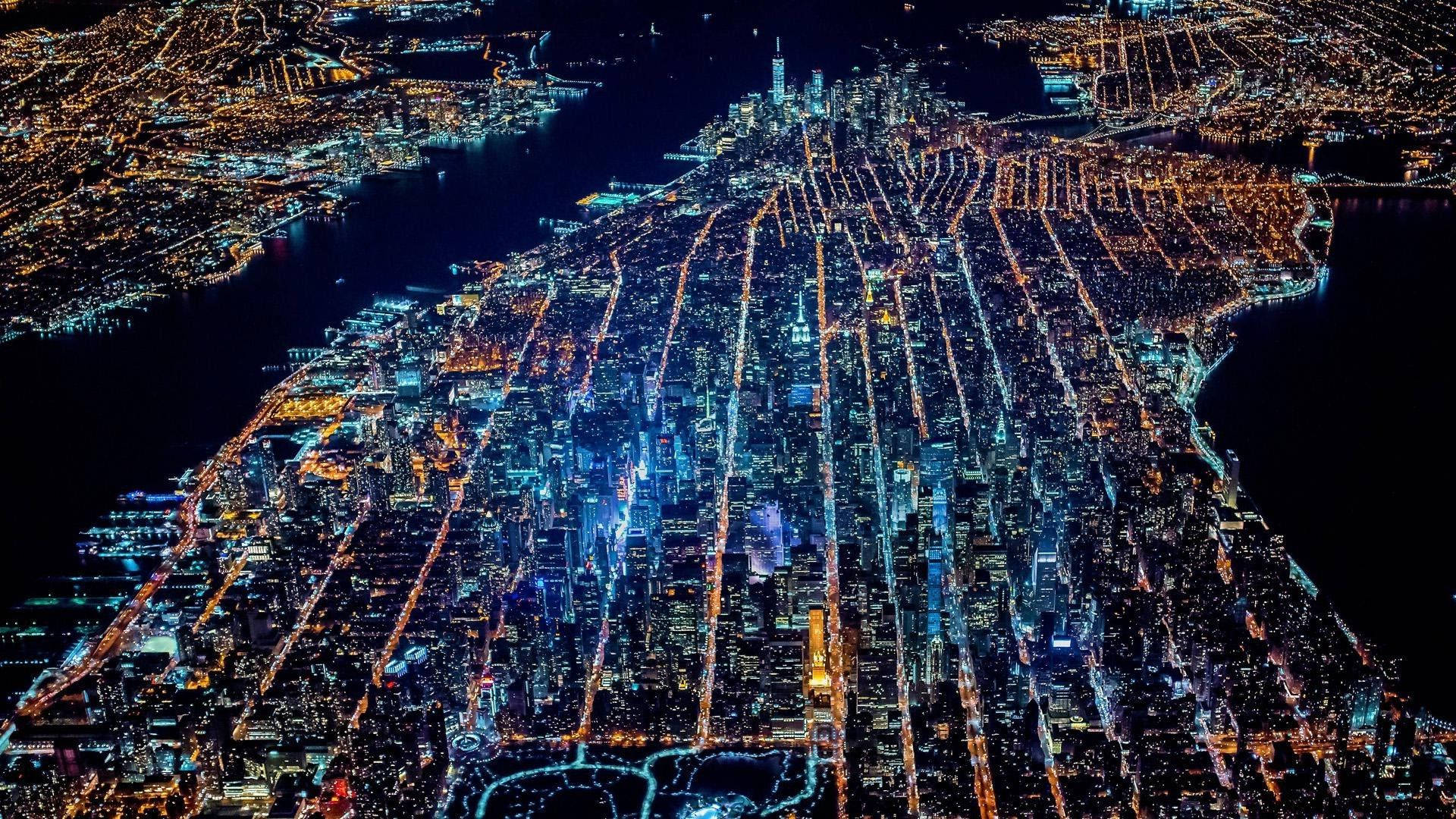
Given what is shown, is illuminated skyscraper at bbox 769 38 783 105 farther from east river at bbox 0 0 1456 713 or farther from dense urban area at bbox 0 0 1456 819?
dense urban area at bbox 0 0 1456 819

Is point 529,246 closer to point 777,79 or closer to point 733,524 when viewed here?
point 733,524

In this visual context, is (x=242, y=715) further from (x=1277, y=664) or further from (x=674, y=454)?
(x=1277, y=664)

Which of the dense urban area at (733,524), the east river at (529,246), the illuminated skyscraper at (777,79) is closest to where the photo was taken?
the dense urban area at (733,524)

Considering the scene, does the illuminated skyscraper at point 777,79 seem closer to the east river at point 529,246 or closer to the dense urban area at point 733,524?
the east river at point 529,246

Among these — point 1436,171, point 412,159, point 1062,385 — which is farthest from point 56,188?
point 1436,171

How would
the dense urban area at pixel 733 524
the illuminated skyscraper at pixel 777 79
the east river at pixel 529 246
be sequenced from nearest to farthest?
the dense urban area at pixel 733 524, the east river at pixel 529 246, the illuminated skyscraper at pixel 777 79

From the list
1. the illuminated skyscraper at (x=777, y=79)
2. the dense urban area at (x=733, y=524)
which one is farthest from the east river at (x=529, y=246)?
the illuminated skyscraper at (x=777, y=79)
